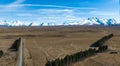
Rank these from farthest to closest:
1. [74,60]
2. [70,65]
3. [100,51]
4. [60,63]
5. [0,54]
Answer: [100,51] < [0,54] < [74,60] < [70,65] < [60,63]

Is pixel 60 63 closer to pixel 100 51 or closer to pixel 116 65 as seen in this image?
pixel 116 65

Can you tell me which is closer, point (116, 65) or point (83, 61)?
point (116, 65)

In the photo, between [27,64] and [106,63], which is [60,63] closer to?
[27,64]

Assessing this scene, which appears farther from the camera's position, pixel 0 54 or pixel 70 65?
pixel 0 54

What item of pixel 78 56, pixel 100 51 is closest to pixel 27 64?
pixel 78 56

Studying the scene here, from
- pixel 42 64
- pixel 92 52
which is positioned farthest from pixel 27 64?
pixel 92 52

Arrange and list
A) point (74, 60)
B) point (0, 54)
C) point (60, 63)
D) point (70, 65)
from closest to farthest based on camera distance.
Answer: point (60, 63) → point (70, 65) → point (74, 60) → point (0, 54)

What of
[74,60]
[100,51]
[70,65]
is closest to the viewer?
[70,65]

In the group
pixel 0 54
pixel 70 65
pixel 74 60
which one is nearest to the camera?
pixel 70 65
